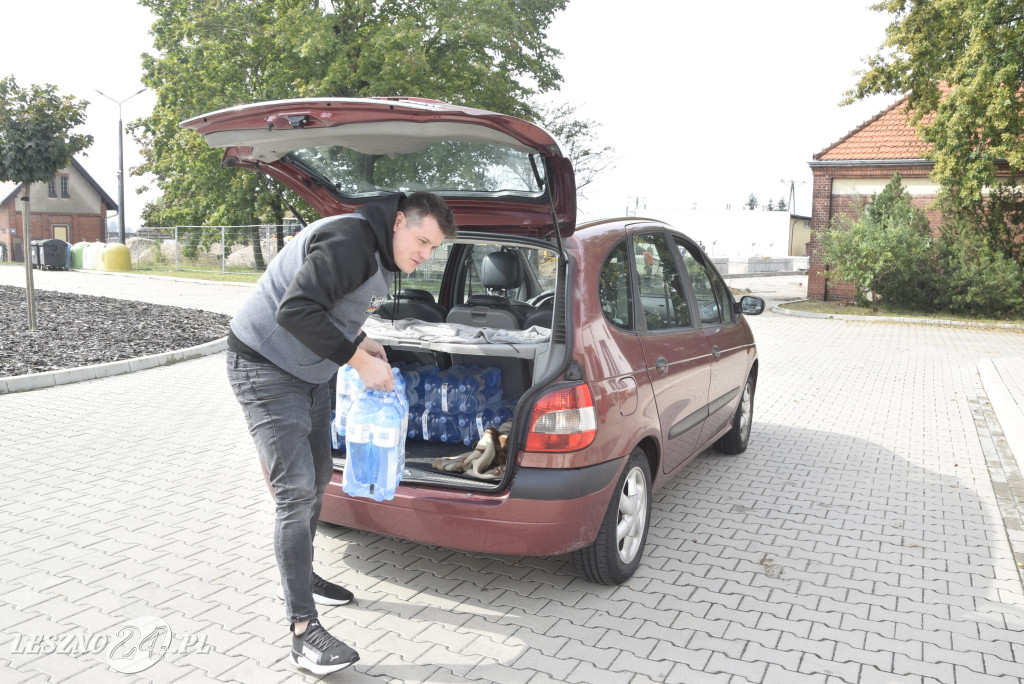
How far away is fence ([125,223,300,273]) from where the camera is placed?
31047 millimetres

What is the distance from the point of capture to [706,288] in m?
5.45

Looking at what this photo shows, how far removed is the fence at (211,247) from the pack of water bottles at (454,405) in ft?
86.4

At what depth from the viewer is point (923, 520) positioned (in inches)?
196

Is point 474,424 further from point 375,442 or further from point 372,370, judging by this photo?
point 372,370

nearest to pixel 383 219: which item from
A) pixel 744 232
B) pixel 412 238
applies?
pixel 412 238

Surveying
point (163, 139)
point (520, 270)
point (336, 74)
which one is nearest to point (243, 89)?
point (336, 74)

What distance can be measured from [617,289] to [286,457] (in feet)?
6.20

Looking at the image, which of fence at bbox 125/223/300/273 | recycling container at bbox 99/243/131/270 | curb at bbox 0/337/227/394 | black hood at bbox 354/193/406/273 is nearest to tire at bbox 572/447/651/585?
black hood at bbox 354/193/406/273

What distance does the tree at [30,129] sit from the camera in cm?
1193

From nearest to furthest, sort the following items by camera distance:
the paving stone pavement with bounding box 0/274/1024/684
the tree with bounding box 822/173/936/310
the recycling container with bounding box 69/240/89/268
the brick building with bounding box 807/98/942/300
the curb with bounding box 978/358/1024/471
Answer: the paving stone pavement with bounding box 0/274/1024/684 < the curb with bounding box 978/358/1024/471 < the tree with bounding box 822/173/936/310 < the brick building with bounding box 807/98/942/300 < the recycling container with bounding box 69/240/89/268

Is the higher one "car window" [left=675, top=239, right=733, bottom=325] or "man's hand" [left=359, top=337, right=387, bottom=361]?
"car window" [left=675, top=239, right=733, bottom=325]

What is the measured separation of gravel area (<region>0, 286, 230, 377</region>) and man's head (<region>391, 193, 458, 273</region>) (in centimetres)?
720

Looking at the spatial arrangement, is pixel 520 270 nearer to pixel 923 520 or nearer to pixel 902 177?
pixel 923 520

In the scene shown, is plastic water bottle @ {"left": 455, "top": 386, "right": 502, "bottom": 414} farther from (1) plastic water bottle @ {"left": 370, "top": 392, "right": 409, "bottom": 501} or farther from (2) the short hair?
(2) the short hair
